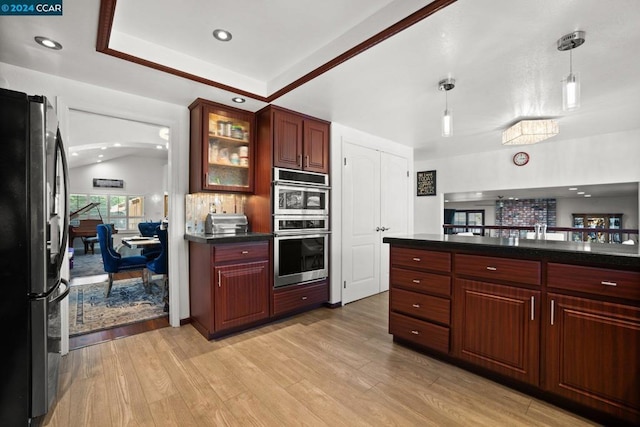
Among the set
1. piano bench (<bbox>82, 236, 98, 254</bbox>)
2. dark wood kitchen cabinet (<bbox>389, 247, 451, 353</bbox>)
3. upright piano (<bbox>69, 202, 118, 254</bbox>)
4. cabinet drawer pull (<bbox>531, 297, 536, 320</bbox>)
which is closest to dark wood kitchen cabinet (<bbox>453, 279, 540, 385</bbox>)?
cabinet drawer pull (<bbox>531, 297, 536, 320</bbox>)

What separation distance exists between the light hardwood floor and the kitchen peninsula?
160 millimetres

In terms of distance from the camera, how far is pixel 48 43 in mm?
1952

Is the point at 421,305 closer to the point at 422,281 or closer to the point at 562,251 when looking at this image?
the point at 422,281

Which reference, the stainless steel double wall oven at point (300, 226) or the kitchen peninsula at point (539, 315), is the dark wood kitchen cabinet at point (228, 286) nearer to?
the stainless steel double wall oven at point (300, 226)

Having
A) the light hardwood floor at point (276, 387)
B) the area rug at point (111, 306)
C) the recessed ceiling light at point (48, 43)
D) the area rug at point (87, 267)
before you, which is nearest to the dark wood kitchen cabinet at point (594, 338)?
the light hardwood floor at point (276, 387)

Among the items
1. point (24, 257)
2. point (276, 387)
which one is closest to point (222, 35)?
point (24, 257)

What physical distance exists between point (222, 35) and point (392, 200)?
327 centimetres

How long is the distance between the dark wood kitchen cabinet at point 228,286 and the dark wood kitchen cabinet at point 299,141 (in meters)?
1.03

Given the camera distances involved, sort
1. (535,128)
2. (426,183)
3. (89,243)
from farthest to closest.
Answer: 1. (89,243)
2. (426,183)
3. (535,128)

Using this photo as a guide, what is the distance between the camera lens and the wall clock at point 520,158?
5301 mm

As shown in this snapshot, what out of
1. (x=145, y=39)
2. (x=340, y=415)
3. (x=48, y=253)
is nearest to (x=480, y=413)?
(x=340, y=415)

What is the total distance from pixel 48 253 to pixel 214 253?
47.3 inches

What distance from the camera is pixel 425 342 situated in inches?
93.4

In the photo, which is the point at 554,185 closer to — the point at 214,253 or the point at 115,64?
the point at 214,253
